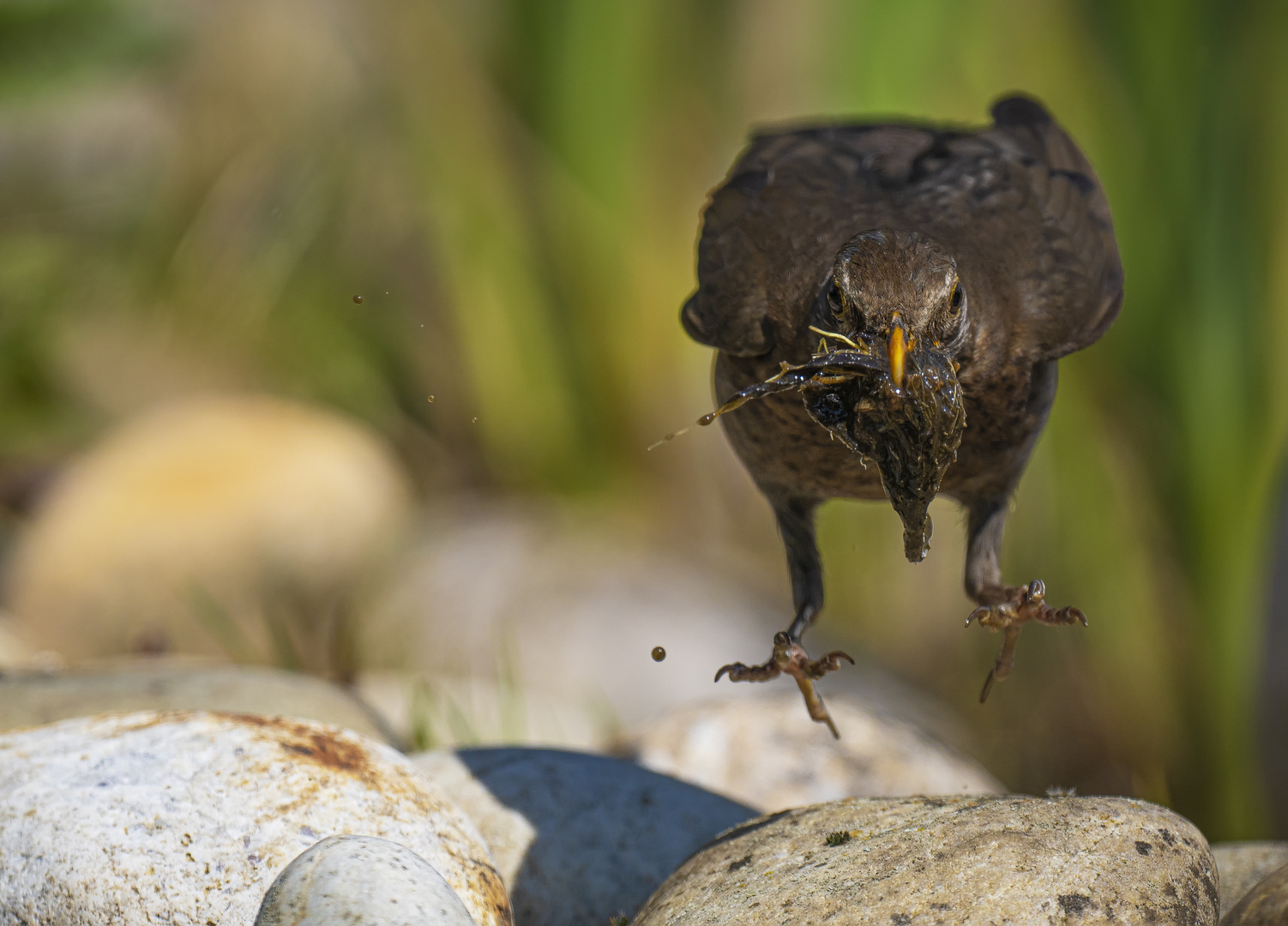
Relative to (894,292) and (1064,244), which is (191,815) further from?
(1064,244)

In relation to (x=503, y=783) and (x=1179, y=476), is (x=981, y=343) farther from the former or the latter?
(x=1179, y=476)

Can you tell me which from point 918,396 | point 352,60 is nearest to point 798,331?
point 918,396

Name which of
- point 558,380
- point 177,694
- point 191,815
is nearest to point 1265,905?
point 191,815

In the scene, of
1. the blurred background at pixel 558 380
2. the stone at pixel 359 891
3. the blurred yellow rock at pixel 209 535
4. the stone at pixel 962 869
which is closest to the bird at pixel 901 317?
the stone at pixel 962 869

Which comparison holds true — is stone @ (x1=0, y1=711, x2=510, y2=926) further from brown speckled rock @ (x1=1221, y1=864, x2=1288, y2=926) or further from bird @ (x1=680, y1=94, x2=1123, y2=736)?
brown speckled rock @ (x1=1221, y1=864, x2=1288, y2=926)

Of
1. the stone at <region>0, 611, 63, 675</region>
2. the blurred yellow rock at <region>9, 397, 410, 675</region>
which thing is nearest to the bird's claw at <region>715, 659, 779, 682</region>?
the stone at <region>0, 611, 63, 675</region>
